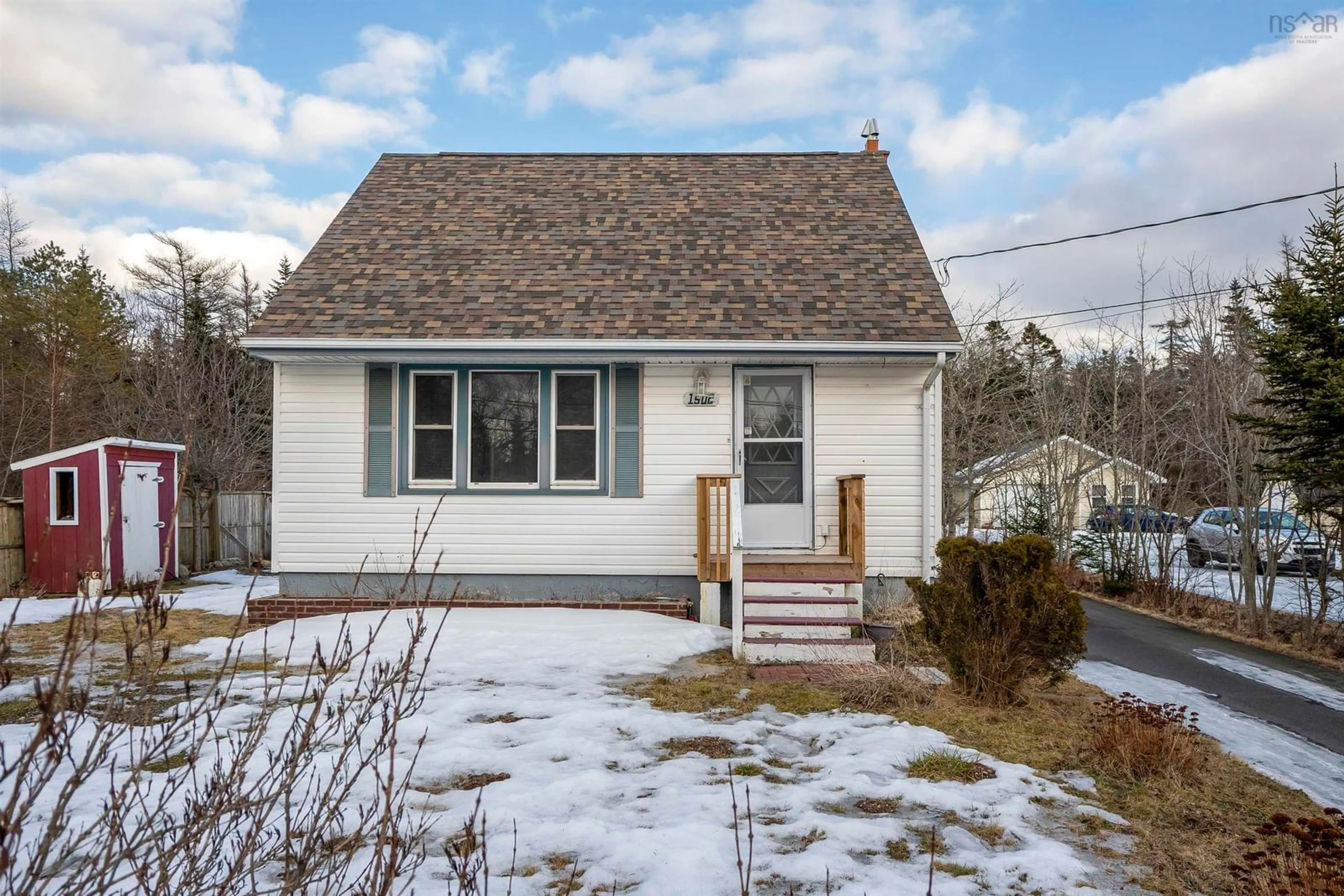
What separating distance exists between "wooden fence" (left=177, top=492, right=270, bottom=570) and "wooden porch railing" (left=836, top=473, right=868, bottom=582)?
11347mm

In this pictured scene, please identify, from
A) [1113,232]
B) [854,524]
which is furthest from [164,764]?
[1113,232]

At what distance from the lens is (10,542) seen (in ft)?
37.8

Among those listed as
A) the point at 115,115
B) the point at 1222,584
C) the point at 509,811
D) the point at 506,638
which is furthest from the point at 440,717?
A: the point at 115,115

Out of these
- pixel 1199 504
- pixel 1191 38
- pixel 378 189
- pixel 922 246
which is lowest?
pixel 1199 504

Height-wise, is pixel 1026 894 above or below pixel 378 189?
below

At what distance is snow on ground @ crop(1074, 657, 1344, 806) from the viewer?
4820 millimetres

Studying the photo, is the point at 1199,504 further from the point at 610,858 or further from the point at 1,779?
the point at 1,779

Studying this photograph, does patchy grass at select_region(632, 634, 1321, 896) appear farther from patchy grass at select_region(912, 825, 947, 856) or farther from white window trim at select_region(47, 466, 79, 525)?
white window trim at select_region(47, 466, 79, 525)

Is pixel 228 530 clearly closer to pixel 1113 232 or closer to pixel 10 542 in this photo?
pixel 10 542

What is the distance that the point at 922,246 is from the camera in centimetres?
1048

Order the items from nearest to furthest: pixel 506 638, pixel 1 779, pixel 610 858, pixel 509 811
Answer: pixel 1 779
pixel 610 858
pixel 509 811
pixel 506 638

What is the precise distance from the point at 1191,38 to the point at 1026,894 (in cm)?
1227

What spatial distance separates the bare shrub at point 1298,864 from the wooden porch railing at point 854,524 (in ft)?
15.6

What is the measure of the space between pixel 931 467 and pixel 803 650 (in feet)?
9.54
